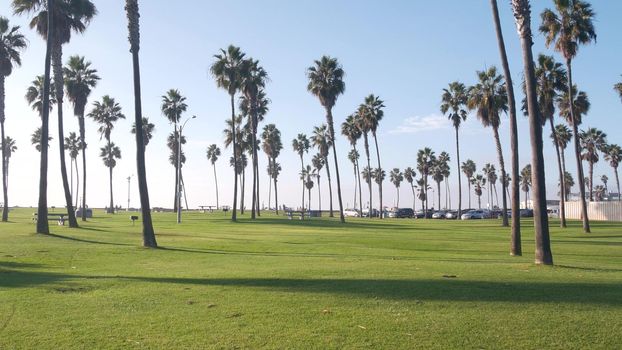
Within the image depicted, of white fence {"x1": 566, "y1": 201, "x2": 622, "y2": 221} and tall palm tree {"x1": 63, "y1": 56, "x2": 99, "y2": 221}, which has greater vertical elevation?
tall palm tree {"x1": 63, "y1": 56, "x2": 99, "y2": 221}

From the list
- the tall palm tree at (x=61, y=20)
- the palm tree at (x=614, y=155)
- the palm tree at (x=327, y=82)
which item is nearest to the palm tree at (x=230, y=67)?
the palm tree at (x=327, y=82)

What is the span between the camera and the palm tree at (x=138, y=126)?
2350cm

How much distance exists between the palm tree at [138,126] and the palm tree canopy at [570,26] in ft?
88.2

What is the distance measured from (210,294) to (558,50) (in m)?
35.6

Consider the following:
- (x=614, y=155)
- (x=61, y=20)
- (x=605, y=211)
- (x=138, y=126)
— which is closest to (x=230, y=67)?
(x=61, y=20)

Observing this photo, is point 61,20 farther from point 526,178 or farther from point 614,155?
point 526,178

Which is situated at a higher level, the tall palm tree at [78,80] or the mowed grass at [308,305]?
A: the tall palm tree at [78,80]

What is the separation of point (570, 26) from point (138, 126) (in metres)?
29.2

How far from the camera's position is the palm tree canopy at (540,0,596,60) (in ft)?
124

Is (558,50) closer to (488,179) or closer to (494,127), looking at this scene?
(494,127)

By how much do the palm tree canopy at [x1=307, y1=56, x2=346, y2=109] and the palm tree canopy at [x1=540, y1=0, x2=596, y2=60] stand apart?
2586cm

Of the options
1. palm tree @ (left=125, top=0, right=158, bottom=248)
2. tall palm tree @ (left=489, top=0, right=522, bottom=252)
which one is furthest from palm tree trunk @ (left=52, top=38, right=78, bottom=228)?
tall palm tree @ (left=489, top=0, right=522, bottom=252)

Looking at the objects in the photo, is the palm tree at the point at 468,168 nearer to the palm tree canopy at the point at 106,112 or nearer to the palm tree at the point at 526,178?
the palm tree at the point at 526,178

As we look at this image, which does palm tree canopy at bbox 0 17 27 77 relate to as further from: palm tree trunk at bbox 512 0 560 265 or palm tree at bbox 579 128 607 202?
palm tree at bbox 579 128 607 202
